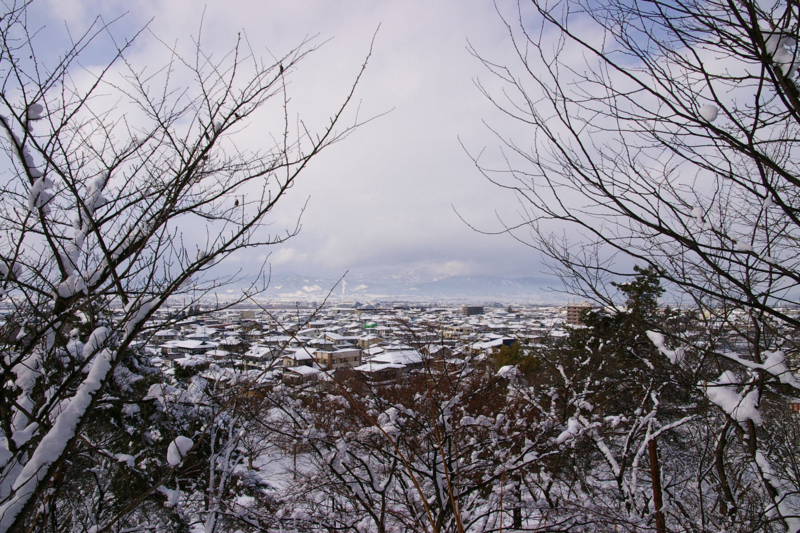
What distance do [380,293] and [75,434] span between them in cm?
19905

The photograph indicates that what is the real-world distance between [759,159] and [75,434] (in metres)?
2.94

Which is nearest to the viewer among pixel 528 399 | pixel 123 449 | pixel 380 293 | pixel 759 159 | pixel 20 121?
pixel 759 159

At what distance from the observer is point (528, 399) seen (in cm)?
731

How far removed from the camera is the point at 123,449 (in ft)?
29.0

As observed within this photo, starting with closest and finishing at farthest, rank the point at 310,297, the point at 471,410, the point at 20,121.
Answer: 1. the point at 20,121
2. the point at 471,410
3. the point at 310,297

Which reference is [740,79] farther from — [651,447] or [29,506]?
[651,447]

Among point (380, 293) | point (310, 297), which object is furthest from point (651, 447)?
point (380, 293)

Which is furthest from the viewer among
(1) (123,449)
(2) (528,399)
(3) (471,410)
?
(3) (471,410)

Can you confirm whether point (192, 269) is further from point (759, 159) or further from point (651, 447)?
point (651, 447)

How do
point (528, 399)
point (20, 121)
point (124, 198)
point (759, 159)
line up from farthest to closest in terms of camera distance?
point (528, 399) < point (124, 198) < point (20, 121) < point (759, 159)

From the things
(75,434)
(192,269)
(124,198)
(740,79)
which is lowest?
(75,434)

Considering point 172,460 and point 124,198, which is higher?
point 124,198

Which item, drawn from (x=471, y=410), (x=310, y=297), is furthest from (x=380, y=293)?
(x=471, y=410)

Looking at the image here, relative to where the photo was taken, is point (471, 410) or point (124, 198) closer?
point (124, 198)
